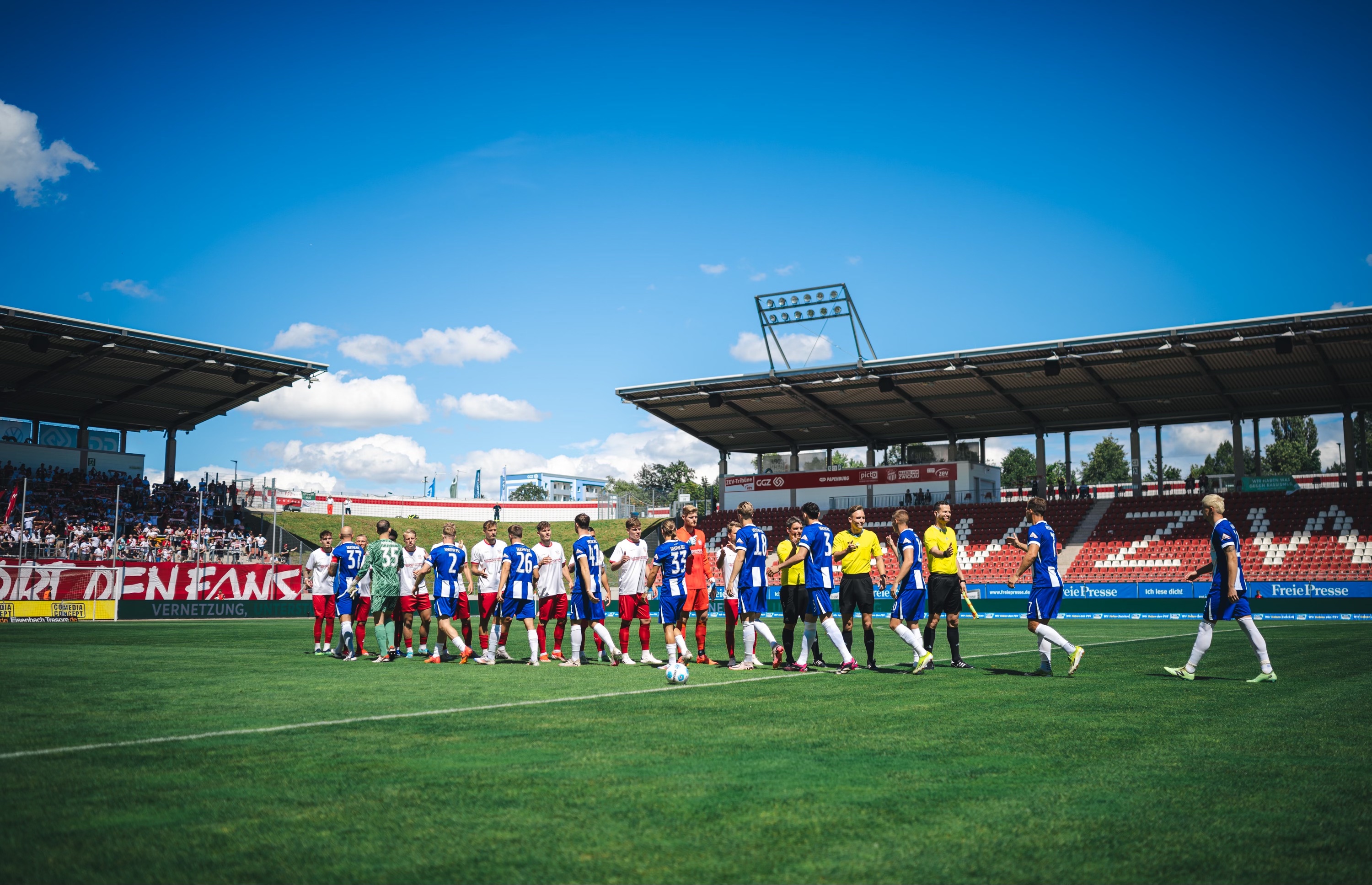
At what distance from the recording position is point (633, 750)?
6.00m

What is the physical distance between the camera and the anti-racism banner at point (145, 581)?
29.6 metres

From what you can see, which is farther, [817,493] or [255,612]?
[817,493]

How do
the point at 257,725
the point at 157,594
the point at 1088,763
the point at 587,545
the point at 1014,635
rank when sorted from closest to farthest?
1. the point at 1088,763
2. the point at 257,725
3. the point at 587,545
4. the point at 1014,635
5. the point at 157,594

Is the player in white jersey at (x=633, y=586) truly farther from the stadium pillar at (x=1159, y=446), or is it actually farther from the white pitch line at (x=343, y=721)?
the stadium pillar at (x=1159, y=446)

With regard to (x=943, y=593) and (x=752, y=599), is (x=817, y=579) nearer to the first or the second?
(x=752, y=599)

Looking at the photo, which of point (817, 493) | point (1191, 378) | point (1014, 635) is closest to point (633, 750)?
point (1014, 635)

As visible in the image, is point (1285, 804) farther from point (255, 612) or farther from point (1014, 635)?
point (255, 612)

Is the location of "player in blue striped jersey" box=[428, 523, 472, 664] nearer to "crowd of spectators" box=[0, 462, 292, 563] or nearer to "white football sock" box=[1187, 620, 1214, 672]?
"white football sock" box=[1187, 620, 1214, 672]

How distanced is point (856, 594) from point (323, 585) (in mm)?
9922

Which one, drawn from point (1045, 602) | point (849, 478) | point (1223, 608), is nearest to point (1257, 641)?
point (1223, 608)

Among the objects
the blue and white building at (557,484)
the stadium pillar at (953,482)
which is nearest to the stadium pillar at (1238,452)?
the stadium pillar at (953,482)

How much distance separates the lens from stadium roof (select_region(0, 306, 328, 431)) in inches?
1380

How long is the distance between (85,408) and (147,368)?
831 cm

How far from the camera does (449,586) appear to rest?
540 inches
